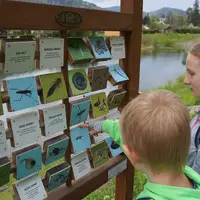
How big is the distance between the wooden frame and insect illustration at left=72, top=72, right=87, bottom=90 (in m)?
0.05

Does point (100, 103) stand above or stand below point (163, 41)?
below

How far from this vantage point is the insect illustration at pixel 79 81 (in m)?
1.32

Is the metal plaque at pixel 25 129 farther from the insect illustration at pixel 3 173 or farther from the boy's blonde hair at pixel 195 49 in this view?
the boy's blonde hair at pixel 195 49

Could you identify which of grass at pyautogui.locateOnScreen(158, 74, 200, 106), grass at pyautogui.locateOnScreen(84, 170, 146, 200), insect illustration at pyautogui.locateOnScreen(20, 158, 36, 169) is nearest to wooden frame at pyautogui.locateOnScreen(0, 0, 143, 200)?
insect illustration at pyautogui.locateOnScreen(20, 158, 36, 169)

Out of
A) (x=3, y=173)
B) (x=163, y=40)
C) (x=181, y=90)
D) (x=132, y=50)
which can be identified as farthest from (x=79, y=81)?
(x=181, y=90)

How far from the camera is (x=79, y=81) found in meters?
1.33

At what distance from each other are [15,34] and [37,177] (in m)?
0.64

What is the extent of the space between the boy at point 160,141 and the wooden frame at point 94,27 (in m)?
0.53

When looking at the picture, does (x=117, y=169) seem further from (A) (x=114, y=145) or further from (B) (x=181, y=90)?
(B) (x=181, y=90)

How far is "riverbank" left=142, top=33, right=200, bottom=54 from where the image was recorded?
350cm

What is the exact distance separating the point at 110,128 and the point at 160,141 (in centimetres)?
63

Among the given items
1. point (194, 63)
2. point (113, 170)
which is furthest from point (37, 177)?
point (194, 63)

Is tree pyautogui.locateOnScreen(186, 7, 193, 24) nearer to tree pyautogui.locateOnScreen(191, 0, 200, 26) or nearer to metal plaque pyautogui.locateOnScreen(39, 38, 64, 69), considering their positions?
tree pyautogui.locateOnScreen(191, 0, 200, 26)

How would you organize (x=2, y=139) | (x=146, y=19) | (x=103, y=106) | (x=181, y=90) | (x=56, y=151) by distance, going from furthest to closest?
(x=181, y=90) → (x=146, y=19) → (x=103, y=106) → (x=56, y=151) → (x=2, y=139)
